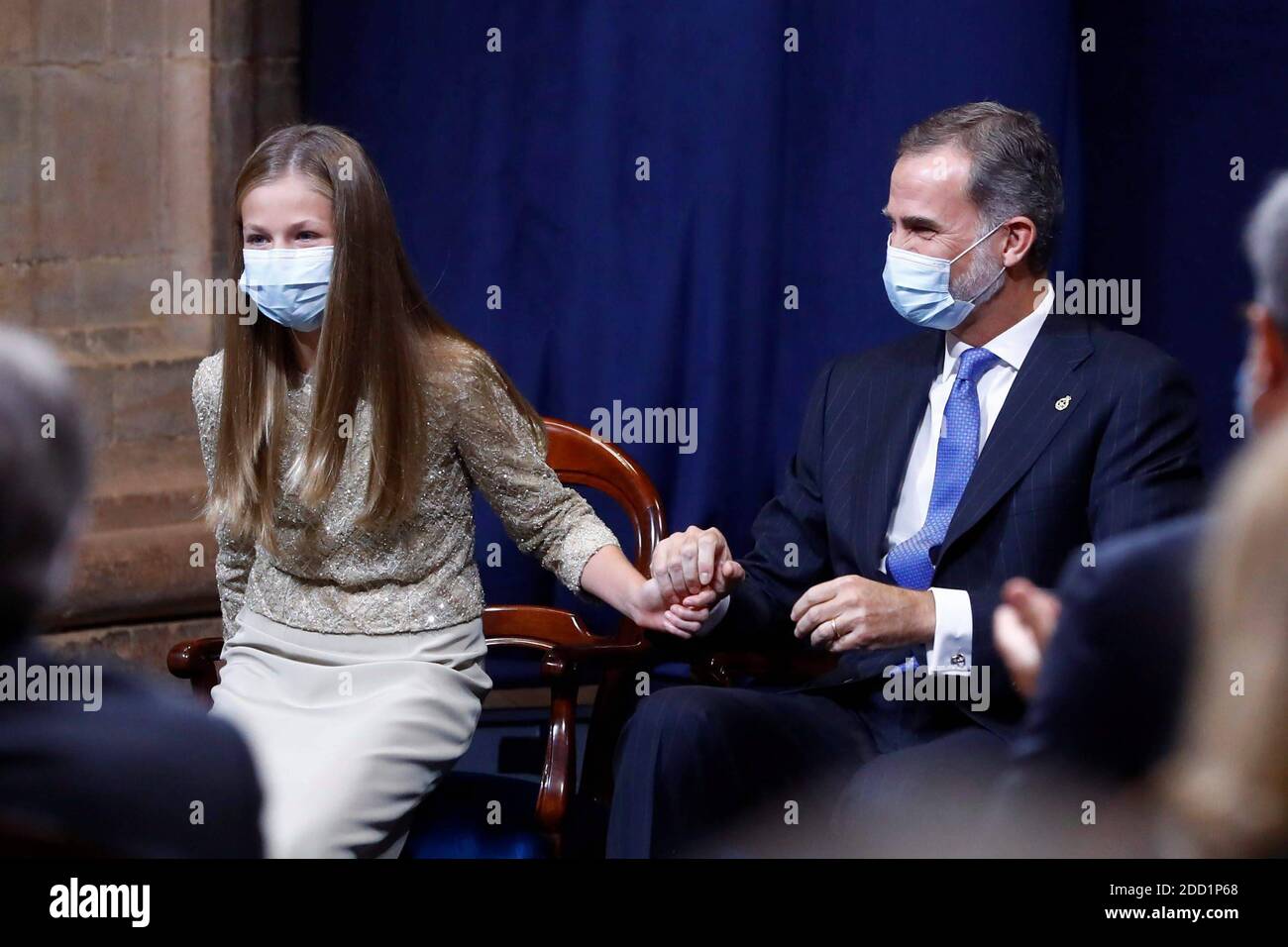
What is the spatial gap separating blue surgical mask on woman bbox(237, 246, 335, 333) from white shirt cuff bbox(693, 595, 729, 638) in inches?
29.0

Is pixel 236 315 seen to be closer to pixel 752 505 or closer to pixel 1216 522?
pixel 752 505

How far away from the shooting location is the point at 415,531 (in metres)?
2.49

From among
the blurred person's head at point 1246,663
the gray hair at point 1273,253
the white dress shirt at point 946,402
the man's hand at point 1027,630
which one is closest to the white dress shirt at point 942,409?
the white dress shirt at point 946,402

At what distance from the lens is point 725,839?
2402 mm

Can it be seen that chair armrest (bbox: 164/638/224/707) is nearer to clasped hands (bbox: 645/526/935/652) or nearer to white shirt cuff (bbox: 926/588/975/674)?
clasped hands (bbox: 645/526/935/652)

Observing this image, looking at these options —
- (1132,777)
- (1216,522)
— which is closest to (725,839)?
(1132,777)

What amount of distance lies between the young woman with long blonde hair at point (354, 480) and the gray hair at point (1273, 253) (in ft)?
4.31

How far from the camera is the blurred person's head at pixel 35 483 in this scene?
1.12 meters

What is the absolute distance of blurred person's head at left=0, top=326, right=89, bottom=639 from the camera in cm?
112

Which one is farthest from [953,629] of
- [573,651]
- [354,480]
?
[354,480]

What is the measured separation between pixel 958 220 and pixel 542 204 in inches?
52.2

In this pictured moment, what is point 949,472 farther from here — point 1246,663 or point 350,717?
point 1246,663

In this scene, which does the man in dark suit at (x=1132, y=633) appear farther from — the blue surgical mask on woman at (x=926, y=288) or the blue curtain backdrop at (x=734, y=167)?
the blue curtain backdrop at (x=734, y=167)

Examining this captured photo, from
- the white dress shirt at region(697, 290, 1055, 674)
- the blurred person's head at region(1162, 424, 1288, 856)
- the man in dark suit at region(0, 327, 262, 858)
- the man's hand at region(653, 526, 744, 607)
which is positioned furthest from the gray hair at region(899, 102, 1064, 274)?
the man in dark suit at region(0, 327, 262, 858)
